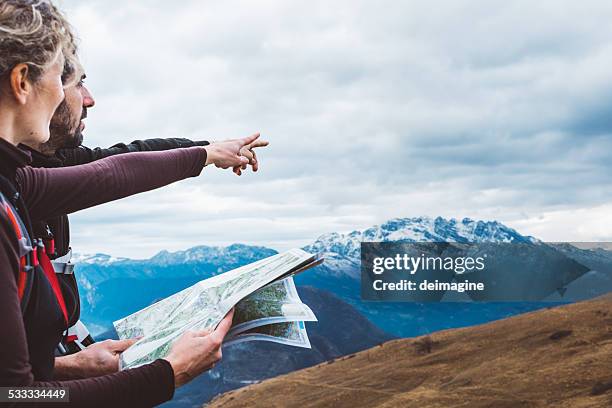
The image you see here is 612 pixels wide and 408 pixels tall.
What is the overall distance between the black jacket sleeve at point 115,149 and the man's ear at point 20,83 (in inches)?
66.0

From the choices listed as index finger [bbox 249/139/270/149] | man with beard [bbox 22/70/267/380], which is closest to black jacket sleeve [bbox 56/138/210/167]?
man with beard [bbox 22/70/267/380]

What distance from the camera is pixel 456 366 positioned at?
95.1 feet

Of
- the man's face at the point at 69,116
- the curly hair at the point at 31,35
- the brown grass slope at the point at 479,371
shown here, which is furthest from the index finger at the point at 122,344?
the brown grass slope at the point at 479,371

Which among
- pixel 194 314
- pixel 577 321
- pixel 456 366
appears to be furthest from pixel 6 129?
pixel 577 321

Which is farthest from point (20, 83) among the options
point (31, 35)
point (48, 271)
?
point (48, 271)

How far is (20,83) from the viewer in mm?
1675

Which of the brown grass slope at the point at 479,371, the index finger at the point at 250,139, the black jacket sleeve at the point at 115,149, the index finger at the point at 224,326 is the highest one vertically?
the black jacket sleeve at the point at 115,149

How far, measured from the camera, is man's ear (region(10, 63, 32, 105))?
166 centimetres

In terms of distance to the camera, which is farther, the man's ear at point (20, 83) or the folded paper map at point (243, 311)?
the folded paper map at point (243, 311)

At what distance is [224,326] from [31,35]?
0.95 meters

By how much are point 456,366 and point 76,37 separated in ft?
94.8

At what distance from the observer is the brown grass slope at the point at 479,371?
22.1m

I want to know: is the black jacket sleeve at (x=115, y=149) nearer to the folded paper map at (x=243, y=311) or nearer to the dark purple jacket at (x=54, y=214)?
the dark purple jacket at (x=54, y=214)

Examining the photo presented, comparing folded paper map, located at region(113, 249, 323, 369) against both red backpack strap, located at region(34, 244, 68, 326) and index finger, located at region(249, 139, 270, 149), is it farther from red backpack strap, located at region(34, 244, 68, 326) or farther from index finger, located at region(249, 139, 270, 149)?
index finger, located at region(249, 139, 270, 149)
